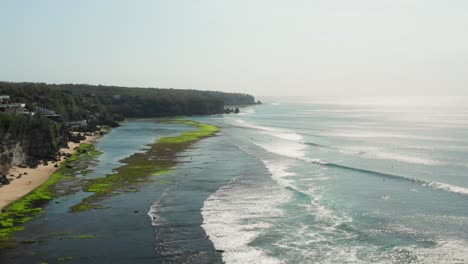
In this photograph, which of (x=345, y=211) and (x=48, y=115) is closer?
(x=345, y=211)

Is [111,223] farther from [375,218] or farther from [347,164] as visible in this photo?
[347,164]

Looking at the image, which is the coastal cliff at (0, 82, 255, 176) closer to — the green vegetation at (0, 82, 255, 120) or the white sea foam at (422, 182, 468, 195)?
the green vegetation at (0, 82, 255, 120)

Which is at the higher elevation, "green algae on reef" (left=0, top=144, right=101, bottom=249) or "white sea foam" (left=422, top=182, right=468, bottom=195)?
"white sea foam" (left=422, top=182, right=468, bottom=195)

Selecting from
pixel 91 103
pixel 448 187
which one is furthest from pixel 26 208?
pixel 91 103

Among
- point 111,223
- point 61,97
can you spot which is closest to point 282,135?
point 61,97

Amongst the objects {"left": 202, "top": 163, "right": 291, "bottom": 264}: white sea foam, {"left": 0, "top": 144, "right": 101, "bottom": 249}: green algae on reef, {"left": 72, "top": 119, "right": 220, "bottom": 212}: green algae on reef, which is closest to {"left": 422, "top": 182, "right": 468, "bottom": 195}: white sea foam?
{"left": 202, "top": 163, "right": 291, "bottom": 264}: white sea foam

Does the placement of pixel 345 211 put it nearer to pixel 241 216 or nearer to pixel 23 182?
pixel 241 216
